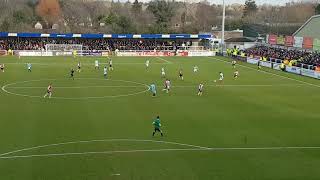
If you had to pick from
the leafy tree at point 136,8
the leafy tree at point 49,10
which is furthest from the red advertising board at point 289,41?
the leafy tree at point 49,10

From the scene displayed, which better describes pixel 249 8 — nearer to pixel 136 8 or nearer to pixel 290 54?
pixel 136 8

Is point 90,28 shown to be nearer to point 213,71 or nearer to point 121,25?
point 121,25

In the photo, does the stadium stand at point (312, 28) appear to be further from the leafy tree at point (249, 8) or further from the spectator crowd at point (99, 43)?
the leafy tree at point (249, 8)

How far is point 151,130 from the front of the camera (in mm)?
29422

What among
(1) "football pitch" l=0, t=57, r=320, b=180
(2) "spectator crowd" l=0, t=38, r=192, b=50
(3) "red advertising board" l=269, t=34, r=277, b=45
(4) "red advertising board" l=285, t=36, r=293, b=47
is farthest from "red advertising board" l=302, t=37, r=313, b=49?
(2) "spectator crowd" l=0, t=38, r=192, b=50

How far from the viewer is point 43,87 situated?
47.0m

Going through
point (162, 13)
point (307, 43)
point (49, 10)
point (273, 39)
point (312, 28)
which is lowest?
point (307, 43)

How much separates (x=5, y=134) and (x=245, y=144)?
14276 mm

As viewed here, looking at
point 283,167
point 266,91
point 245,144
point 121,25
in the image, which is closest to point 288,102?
point 266,91

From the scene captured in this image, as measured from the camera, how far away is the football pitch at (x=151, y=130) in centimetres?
2175

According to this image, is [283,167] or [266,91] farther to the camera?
[266,91]

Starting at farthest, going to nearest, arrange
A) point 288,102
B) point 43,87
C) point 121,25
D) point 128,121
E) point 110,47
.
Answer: point 121,25
point 110,47
point 43,87
point 288,102
point 128,121

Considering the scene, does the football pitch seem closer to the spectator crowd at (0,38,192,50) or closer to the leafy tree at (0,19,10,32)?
the spectator crowd at (0,38,192,50)

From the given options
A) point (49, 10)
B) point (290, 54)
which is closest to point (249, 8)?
point (49, 10)
